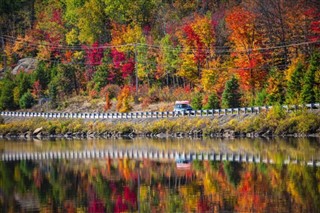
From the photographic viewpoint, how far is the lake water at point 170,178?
1323 inches

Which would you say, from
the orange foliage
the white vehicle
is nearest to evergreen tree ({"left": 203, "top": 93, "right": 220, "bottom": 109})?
the white vehicle

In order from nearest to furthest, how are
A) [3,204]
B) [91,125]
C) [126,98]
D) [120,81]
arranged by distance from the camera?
[3,204] → [91,125] → [126,98] → [120,81]

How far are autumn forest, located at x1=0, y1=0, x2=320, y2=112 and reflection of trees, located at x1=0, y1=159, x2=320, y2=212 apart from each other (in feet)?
101

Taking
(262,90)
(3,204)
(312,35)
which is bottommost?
(3,204)

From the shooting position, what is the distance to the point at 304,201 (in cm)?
3188

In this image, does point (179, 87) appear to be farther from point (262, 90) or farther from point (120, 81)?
point (262, 90)

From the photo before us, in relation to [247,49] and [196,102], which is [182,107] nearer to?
[196,102]

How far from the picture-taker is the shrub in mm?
122938

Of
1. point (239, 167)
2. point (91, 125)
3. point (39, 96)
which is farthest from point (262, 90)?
point (39, 96)

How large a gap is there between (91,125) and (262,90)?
924 inches

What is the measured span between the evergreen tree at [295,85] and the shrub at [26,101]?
56.4 metres

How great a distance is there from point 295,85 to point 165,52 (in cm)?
3393

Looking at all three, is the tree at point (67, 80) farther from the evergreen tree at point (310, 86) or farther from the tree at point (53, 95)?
the evergreen tree at point (310, 86)

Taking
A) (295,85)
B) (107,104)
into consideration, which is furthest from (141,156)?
(107,104)
